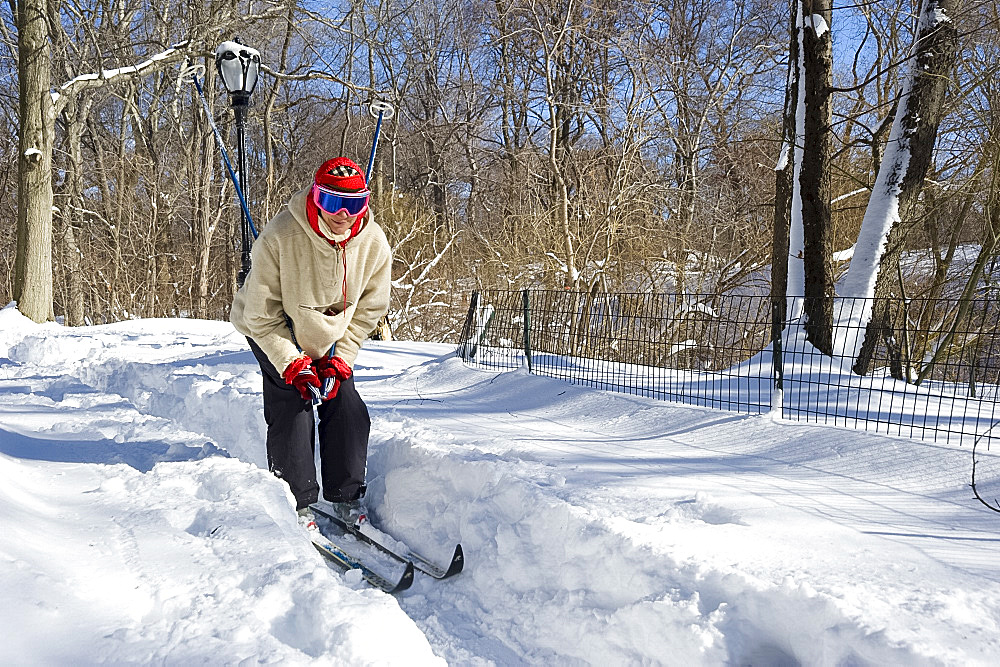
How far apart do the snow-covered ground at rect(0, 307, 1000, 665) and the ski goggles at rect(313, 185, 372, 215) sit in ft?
4.89

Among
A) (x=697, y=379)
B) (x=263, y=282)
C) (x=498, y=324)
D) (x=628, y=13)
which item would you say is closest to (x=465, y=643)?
(x=263, y=282)

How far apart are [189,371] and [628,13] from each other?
15945 mm

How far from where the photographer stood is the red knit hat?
11.0 feet

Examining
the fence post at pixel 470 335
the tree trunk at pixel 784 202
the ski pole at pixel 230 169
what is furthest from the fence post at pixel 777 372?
the ski pole at pixel 230 169

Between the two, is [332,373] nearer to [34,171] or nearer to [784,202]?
[784,202]

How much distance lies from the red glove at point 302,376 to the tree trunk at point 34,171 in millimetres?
11765

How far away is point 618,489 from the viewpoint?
3.87m

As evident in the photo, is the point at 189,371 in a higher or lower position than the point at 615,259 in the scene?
lower

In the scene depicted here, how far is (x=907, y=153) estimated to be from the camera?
8.31 metres

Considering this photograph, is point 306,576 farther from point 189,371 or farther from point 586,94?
point 586,94

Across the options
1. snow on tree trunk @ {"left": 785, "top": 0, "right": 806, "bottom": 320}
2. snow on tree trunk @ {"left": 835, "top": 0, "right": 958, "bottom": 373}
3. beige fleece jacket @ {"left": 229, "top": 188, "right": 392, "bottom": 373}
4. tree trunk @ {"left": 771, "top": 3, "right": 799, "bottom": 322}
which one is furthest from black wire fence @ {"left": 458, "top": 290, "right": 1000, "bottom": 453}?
beige fleece jacket @ {"left": 229, "top": 188, "right": 392, "bottom": 373}

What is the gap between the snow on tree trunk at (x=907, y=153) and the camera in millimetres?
8078

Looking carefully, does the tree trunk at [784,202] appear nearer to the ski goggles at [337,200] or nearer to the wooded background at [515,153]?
the wooded background at [515,153]

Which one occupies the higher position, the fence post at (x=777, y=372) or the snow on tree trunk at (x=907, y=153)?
the snow on tree trunk at (x=907, y=153)
